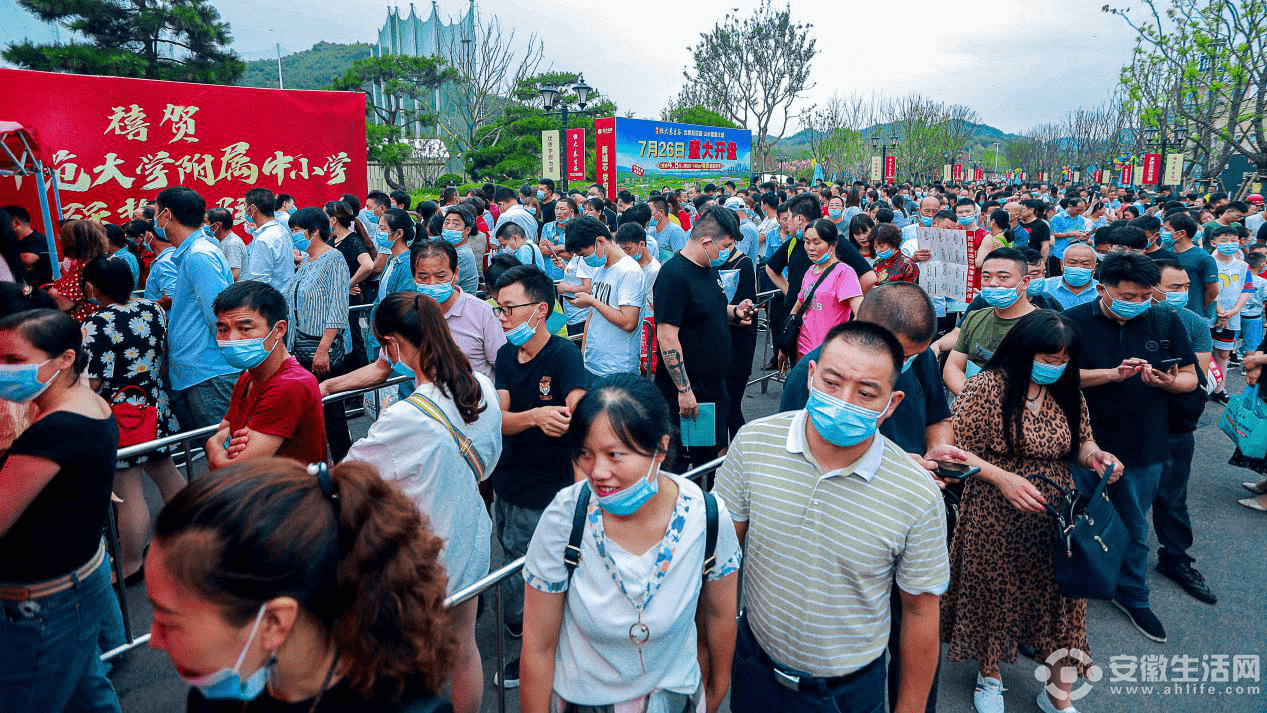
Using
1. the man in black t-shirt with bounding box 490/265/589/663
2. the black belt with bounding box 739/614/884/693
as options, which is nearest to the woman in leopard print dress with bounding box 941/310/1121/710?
the black belt with bounding box 739/614/884/693

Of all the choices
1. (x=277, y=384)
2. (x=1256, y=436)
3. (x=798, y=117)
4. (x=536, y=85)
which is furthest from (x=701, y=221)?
(x=798, y=117)

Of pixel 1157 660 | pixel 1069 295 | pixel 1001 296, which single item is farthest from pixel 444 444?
pixel 1069 295

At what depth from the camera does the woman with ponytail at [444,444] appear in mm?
2443

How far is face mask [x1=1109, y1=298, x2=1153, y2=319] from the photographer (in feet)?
11.8

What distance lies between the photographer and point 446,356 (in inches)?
104

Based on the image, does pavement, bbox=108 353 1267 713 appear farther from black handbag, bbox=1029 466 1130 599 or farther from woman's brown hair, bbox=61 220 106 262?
woman's brown hair, bbox=61 220 106 262

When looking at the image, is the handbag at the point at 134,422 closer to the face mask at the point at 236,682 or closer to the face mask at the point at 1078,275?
the face mask at the point at 236,682

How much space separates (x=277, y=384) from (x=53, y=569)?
35.4 inches

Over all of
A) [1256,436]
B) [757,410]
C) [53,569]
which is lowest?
[757,410]

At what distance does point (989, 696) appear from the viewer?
314 centimetres

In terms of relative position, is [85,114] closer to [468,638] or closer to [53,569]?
[53,569]

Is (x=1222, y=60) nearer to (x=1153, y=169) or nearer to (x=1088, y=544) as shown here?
(x=1153, y=169)

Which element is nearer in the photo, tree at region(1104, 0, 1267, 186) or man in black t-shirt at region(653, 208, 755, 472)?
man in black t-shirt at region(653, 208, 755, 472)

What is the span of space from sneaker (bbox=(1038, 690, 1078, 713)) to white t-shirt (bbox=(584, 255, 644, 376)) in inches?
108
